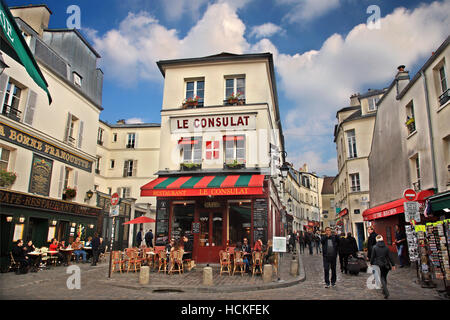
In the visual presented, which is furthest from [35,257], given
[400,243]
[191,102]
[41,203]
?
[400,243]

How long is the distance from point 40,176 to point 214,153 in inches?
312

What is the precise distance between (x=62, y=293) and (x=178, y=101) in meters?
10.9

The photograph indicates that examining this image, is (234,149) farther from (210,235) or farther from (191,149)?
(210,235)

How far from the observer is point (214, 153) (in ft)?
50.6

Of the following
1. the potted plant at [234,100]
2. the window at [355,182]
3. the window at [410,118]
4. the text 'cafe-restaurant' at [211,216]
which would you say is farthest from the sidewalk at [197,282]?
the window at [355,182]

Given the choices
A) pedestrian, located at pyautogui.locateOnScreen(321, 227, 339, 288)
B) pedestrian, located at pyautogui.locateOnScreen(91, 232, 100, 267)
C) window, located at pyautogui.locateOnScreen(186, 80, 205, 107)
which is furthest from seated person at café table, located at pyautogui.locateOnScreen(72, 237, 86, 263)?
pedestrian, located at pyautogui.locateOnScreen(321, 227, 339, 288)

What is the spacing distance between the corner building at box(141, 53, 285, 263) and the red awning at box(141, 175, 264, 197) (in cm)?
4

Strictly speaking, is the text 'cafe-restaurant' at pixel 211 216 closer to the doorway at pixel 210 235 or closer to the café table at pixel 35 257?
the doorway at pixel 210 235

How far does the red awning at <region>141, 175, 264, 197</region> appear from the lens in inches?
504

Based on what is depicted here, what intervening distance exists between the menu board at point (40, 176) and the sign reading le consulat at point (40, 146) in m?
0.39

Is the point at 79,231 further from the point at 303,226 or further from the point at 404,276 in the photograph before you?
the point at 303,226

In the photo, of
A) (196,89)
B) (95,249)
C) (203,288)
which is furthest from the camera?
(196,89)

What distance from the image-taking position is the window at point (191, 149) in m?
15.7

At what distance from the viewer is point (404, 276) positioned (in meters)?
10.8
